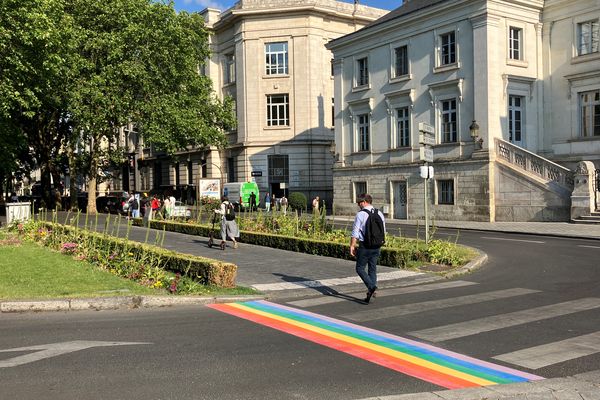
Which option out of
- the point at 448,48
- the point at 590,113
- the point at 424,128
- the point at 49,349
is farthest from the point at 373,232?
the point at 590,113

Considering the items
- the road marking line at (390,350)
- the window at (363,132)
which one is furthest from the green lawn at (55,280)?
the window at (363,132)

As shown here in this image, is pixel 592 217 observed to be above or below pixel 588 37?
below

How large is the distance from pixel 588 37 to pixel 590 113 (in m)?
3.90

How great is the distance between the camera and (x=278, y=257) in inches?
575

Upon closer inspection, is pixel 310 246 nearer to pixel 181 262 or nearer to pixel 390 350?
pixel 181 262

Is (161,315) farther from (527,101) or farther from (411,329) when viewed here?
(527,101)

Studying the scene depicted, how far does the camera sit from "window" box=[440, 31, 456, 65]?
98.0 ft

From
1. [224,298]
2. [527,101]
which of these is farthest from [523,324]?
[527,101]

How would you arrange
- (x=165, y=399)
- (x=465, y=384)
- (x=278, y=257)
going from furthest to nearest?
(x=278, y=257)
(x=465, y=384)
(x=165, y=399)

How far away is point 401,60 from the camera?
32969 mm

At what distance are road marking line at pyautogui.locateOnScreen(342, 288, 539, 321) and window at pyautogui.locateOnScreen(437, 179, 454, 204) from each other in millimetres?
20692

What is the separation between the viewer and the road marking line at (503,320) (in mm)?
6840

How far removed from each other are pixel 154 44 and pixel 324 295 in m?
27.0

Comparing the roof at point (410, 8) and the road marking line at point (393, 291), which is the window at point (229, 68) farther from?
the road marking line at point (393, 291)
